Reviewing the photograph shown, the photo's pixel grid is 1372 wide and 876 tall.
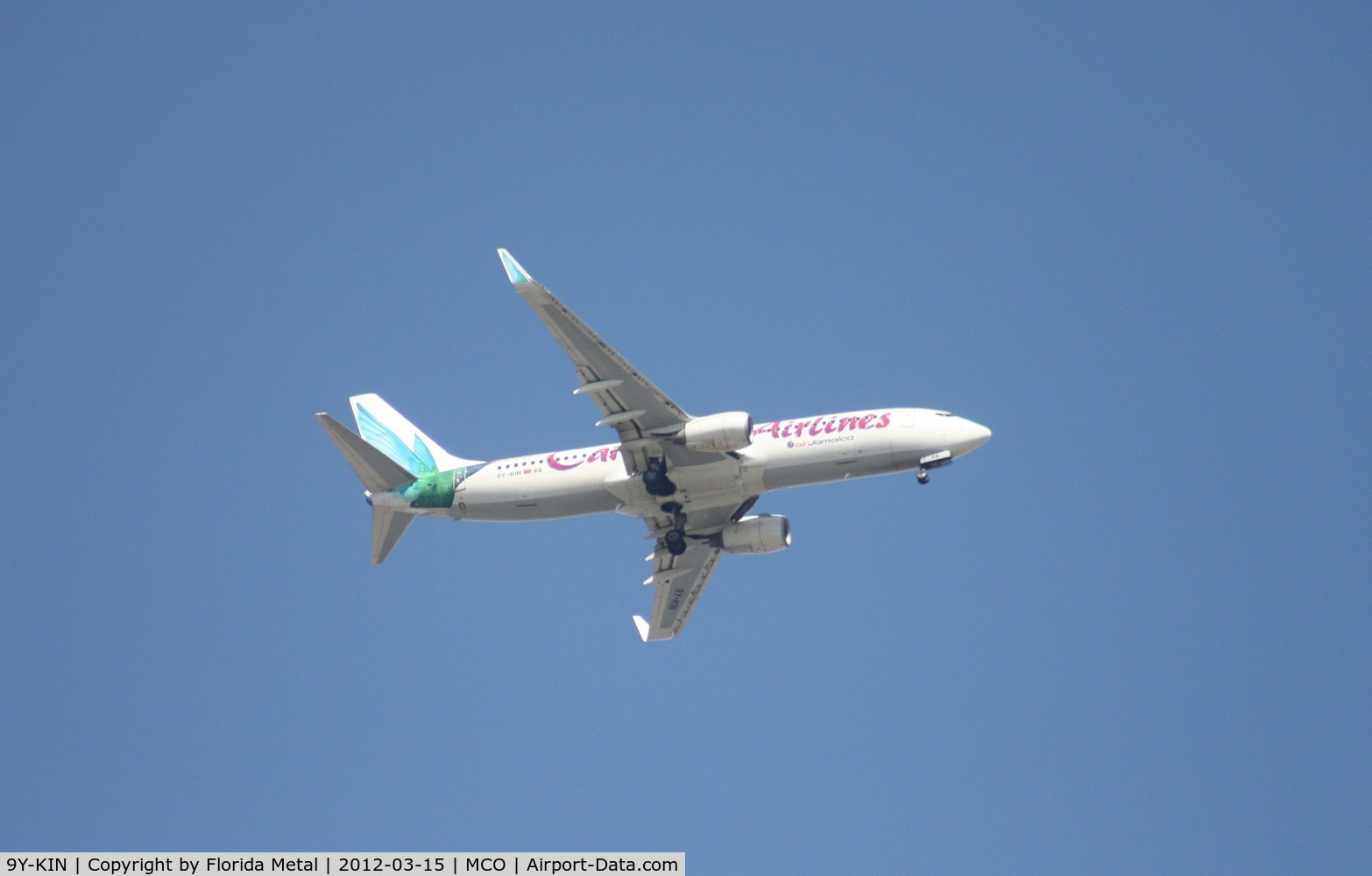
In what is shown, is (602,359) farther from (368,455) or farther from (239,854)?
(239,854)

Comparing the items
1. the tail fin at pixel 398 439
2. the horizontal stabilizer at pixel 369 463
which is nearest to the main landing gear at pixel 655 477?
the tail fin at pixel 398 439

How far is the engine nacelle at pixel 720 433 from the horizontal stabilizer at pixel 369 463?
12902mm

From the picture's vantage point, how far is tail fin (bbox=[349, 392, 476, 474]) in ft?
216

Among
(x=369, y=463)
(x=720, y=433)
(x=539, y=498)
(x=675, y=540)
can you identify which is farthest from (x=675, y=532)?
(x=369, y=463)

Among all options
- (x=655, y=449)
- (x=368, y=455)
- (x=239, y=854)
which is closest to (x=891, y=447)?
(x=655, y=449)

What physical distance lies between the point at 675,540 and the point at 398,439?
13.4 m

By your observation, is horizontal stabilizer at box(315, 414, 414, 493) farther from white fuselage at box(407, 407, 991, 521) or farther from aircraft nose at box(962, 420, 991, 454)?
aircraft nose at box(962, 420, 991, 454)

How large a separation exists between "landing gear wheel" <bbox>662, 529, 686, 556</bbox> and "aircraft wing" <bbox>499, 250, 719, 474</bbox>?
15.5 feet

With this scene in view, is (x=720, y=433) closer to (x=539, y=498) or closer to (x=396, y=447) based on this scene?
(x=539, y=498)

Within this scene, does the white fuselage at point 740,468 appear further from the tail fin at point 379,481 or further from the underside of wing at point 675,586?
the underside of wing at point 675,586

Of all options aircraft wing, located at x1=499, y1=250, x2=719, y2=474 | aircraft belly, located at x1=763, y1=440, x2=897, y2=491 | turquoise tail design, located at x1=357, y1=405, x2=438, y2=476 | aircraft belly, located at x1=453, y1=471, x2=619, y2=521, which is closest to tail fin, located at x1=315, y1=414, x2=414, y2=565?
turquoise tail design, located at x1=357, y1=405, x2=438, y2=476

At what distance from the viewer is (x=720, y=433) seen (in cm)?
5772

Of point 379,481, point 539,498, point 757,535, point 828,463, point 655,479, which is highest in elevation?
point 379,481

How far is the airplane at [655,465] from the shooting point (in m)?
57.8
